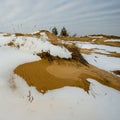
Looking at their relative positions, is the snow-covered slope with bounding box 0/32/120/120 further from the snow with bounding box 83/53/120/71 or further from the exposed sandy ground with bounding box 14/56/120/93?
the snow with bounding box 83/53/120/71

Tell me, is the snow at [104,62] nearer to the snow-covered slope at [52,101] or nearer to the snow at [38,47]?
the snow at [38,47]

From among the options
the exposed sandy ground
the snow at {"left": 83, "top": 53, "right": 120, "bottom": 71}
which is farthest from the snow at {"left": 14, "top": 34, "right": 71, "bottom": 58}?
the snow at {"left": 83, "top": 53, "right": 120, "bottom": 71}

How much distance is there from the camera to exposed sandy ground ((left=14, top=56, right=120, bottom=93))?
4652mm

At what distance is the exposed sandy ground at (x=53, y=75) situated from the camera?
183 inches

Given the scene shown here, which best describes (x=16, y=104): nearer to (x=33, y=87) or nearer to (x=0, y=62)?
(x=33, y=87)

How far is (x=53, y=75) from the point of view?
511cm

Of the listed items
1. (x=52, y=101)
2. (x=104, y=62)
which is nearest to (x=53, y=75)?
(x=52, y=101)

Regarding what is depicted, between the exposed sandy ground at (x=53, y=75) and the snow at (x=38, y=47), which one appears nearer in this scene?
the exposed sandy ground at (x=53, y=75)

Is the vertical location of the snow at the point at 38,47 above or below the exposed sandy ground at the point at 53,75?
above

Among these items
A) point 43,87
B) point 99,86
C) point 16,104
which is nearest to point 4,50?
point 43,87

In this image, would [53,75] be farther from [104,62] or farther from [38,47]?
[104,62]

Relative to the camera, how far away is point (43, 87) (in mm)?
4500

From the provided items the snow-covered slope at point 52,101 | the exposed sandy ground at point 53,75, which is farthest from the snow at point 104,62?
the snow-covered slope at point 52,101

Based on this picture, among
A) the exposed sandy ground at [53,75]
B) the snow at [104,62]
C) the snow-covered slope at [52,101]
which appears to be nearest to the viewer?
the snow-covered slope at [52,101]
